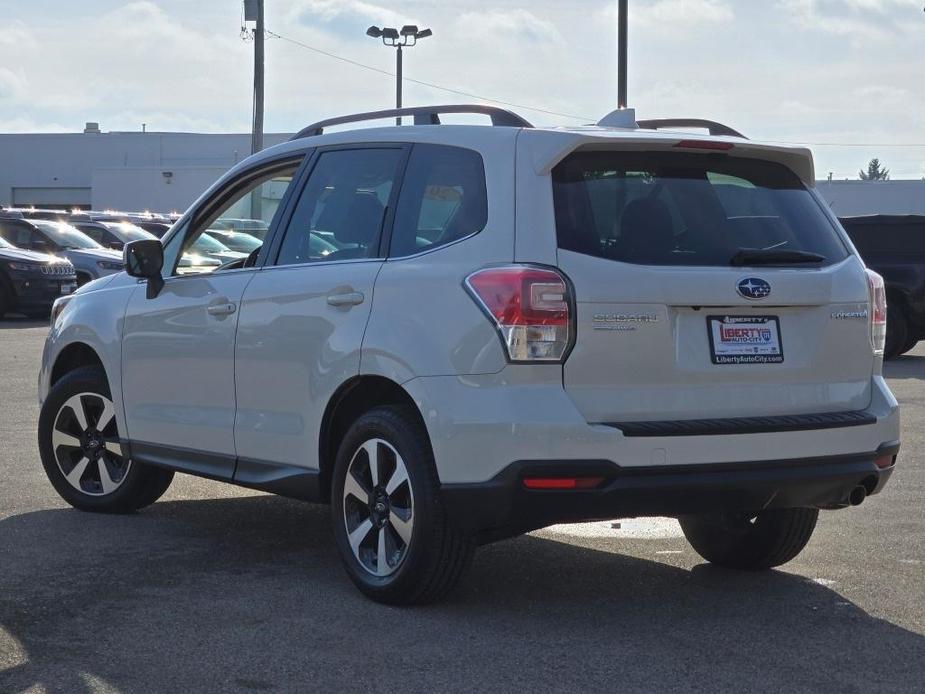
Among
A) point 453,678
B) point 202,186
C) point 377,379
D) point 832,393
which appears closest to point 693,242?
point 832,393

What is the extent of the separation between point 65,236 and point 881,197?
3987 centimetres

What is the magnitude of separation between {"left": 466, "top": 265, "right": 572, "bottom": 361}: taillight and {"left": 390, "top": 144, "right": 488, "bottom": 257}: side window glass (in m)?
0.35

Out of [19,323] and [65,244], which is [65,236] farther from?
[19,323]

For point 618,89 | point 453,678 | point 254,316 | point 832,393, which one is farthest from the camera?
point 618,89

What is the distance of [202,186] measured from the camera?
64750mm

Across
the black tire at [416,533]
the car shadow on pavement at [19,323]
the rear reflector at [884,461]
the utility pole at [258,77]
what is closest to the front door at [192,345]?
the black tire at [416,533]

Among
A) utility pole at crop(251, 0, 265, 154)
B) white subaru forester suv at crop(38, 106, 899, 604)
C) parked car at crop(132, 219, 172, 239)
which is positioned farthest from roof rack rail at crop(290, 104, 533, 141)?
parked car at crop(132, 219, 172, 239)

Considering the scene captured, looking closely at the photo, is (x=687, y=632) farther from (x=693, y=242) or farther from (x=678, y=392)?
(x=693, y=242)

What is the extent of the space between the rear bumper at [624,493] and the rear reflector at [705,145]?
121cm

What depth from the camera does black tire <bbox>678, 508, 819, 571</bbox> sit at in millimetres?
6621

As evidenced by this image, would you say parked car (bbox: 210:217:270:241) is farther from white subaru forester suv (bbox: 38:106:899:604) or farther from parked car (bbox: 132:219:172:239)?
parked car (bbox: 132:219:172:239)

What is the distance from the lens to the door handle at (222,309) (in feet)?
22.5

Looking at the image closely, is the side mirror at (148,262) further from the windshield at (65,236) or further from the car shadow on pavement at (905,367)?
the windshield at (65,236)

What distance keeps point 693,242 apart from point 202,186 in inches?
2379
